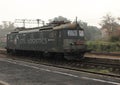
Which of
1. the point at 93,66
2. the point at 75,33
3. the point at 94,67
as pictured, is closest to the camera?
the point at 94,67

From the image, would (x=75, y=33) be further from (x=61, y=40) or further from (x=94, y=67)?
(x=94, y=67)

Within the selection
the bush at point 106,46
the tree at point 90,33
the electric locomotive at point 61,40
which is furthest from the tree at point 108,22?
the electric locomotive at point 61,40

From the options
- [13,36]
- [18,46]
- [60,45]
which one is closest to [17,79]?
[60,45]

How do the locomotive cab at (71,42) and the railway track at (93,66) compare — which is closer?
the railway track at (93,66)

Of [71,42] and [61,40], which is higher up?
[61,40]

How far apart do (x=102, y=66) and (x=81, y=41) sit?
→ 15.0ft

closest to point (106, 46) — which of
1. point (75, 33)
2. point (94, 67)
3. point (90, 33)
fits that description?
point (75, 33)

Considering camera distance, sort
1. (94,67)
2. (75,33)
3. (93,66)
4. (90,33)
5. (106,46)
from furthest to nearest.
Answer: (90,33)
(106,46)
(75,33)
(93,66)
(94,67)

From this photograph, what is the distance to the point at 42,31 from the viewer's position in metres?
25.2

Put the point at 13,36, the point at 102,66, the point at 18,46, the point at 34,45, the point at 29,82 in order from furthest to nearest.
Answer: the point at 13,36, the point at 18,46, the point at 34,45, the point at 102,66, the point at 29,82

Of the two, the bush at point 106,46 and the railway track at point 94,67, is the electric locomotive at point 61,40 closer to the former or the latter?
the railway track at point 94,67

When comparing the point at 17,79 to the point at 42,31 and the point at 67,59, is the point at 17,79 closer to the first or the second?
the point at 67,59

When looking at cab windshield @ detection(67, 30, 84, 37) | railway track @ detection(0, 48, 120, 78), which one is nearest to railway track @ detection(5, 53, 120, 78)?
railway track @ detection(0, 48, 120, 78)

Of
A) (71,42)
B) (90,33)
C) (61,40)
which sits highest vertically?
(90,33)
